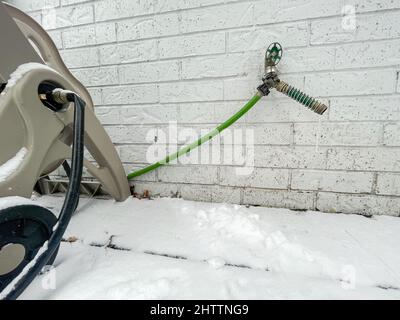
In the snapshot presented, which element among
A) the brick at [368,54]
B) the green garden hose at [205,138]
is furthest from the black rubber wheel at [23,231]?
the brick at [368,54]

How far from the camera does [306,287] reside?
676mm

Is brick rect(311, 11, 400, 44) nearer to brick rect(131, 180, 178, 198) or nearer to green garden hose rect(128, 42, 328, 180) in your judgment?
green garden hose rect(128, 42, 328, 180)

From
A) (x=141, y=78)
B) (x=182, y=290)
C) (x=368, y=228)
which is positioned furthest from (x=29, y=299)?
(x=368, y=228)

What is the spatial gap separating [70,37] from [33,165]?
1.12 meters

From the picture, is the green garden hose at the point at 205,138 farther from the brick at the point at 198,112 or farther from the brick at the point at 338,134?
the brick at the point at 338,134

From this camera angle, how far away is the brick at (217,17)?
112cm

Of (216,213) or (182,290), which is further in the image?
(216,213)

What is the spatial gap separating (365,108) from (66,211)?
1323mm

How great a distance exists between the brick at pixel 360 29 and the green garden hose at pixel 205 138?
0.40 m

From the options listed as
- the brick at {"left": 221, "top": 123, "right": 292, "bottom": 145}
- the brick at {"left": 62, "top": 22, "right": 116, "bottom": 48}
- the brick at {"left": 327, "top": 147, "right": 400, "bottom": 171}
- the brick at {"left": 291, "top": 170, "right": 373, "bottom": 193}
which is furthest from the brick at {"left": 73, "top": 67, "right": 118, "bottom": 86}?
the brick at {"left": 327, "top": 147, "right": 400, "bottom": 171}

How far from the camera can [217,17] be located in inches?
45.4

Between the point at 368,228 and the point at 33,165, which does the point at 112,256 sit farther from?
the point at 368,228

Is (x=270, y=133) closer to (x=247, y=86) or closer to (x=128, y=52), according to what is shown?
(x=247, y=86)

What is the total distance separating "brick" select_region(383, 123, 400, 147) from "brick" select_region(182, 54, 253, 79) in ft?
2.39
